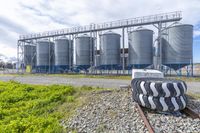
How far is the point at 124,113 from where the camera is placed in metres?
6.77

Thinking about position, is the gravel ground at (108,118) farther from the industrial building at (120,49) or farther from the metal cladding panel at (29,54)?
the metal cladding panel at (29,54)

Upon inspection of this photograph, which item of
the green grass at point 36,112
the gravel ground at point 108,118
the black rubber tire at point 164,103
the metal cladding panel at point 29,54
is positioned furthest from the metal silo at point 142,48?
the metal cladding panel at point 29,54

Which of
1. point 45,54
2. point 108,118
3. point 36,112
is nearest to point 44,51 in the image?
point 45,54

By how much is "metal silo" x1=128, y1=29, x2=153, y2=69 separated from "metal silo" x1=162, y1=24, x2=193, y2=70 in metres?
2.92

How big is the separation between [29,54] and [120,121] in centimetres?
5299

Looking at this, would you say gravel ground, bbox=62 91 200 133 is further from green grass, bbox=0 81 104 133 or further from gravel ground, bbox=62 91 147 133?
green grass, bbox=0 81 104 133

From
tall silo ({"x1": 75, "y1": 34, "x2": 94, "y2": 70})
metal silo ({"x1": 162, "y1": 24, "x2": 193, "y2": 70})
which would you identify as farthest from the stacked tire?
tall silo ({"x1": 75, "y1": 34, "x2": 94, "y2": 70})

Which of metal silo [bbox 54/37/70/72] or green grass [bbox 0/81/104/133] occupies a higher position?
metal silo [bbox 54/37/70/72]

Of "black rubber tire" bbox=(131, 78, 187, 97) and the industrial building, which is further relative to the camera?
the industrial building

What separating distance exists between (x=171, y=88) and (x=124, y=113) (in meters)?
1.82

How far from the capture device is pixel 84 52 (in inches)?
1604

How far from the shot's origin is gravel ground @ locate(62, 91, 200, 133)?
17.8 ft

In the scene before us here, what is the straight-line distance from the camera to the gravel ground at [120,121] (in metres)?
5.43

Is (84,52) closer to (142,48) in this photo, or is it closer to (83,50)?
(83,50)
